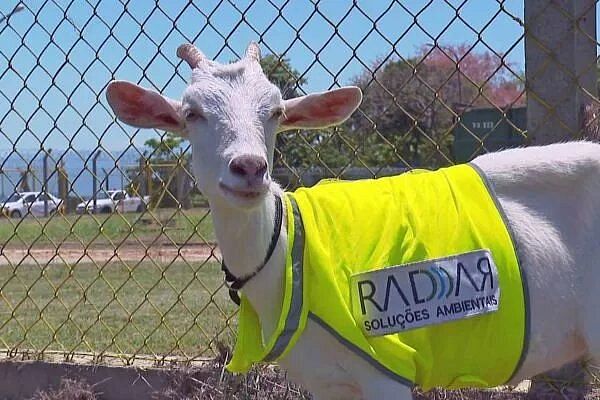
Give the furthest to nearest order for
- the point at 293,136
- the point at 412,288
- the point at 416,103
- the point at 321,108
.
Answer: the point at 416,103 → the point at 293,136 → the point at 321,108 → the point at 412,288

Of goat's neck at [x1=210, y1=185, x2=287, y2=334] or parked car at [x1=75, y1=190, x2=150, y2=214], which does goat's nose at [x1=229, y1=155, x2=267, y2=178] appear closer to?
goat's neck at [x1=210, y1=185, x2=287, y2=334]

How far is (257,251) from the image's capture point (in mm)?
2891

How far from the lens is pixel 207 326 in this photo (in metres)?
5.93

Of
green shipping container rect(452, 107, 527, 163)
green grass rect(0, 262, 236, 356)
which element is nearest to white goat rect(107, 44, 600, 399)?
green shipping container rect(452, 107, 527, 163)

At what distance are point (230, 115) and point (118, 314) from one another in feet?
14.7

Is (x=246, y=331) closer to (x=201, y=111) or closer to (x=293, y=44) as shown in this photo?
(x=201, y=111)

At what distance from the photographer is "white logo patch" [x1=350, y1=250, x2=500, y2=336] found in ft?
9.32

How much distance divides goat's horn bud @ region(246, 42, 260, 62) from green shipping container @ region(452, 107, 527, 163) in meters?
0.92

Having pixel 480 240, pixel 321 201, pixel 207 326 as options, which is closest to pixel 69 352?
pixel 207 326

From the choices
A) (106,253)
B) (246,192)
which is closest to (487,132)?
(246,192)

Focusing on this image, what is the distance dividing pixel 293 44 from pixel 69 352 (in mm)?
1807

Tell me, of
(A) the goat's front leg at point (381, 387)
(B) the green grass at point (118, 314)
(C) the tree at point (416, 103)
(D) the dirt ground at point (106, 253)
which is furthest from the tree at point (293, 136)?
(D) the dirt ground at point (106, 253)

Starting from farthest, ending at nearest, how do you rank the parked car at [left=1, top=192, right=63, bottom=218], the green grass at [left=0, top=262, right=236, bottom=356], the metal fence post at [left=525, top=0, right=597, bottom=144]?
the parked car at [left=1, top=192, right=63, bottom=218] → the green grass at [left=0, top=262, right=236, bottom=356] → the metal fence post at [left=525, top=0, right=597, bottom=144]

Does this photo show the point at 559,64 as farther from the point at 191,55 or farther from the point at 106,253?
the point at 106,253
